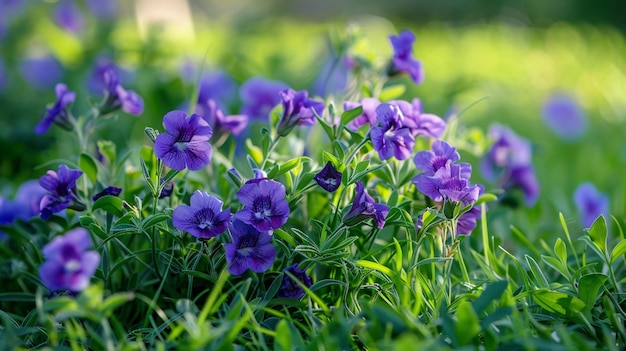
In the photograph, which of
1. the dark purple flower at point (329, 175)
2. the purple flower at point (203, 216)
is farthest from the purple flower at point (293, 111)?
the purple flower at point (203, 216)

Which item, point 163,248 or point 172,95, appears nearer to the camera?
point 163,248

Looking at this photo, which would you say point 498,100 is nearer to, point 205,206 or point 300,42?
point 300,42

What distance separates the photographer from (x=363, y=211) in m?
1.24

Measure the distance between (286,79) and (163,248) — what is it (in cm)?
174

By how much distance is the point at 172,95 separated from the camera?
2.63m

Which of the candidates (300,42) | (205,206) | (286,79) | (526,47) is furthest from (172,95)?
(526,47)

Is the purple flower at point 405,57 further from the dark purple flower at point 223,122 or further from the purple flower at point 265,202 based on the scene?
the purple flower at point 265,202

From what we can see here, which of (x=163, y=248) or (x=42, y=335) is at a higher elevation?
(x=163, y=248)

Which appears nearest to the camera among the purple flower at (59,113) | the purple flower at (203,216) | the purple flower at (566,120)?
the purple flower at (203,216)

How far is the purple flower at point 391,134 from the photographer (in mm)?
1282

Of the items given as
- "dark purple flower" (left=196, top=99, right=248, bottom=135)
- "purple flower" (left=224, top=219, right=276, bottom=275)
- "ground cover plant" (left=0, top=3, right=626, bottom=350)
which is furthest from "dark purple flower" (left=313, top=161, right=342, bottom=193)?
"dark purple flower" (left=196, top=99, right=248, bottom=135)

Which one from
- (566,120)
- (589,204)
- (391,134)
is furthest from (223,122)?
(566,120)

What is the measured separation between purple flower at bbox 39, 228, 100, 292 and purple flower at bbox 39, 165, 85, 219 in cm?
32

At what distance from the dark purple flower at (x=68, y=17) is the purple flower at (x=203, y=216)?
2487 millimetres
